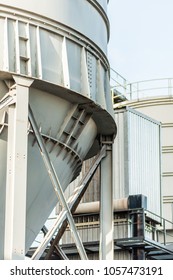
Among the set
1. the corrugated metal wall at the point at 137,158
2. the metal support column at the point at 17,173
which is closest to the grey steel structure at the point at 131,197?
the corrugated metal wall at the point at 137,158

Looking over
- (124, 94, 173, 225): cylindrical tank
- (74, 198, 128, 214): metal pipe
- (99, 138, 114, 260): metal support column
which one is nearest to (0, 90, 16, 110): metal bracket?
(99, 138, 114, 260): metal support column

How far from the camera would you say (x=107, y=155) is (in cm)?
2105

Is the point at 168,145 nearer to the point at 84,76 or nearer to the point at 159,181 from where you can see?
the point at 159,181

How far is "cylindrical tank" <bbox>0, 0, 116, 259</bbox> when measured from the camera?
56.9 ft

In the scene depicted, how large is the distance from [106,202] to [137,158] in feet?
29.4

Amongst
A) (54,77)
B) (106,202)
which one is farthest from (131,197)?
(54,77)

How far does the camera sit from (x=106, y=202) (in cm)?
2083

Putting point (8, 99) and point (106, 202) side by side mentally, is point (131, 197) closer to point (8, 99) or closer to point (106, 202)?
point (106, 202)

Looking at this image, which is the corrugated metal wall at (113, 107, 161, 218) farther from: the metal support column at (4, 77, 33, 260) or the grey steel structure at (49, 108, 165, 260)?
the metal support column at (4, 77, 33, 260)

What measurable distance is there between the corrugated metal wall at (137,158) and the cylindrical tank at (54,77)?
8.88 m

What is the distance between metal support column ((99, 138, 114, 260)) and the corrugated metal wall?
300 inches

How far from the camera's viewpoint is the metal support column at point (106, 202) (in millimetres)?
20391

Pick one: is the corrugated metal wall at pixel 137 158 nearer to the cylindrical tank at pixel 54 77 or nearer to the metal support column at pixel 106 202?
the metal support column at pixel 106 202

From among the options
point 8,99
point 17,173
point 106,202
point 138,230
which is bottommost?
point 17,173
